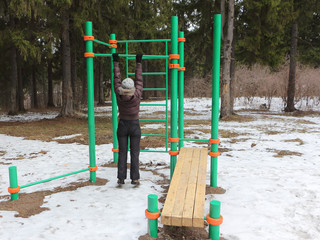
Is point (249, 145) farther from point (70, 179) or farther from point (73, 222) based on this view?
point (73, 222)

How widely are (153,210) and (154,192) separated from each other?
4.72 ft

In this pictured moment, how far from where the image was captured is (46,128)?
10.6 m

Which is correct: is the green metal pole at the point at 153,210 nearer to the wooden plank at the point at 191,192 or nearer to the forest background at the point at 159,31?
the wooden plank at the point at 191,192

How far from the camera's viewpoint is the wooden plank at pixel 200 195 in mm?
2588

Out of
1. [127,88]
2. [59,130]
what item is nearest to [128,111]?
[127,88]

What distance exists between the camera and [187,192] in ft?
10.5

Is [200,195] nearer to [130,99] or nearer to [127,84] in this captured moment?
[130,99]

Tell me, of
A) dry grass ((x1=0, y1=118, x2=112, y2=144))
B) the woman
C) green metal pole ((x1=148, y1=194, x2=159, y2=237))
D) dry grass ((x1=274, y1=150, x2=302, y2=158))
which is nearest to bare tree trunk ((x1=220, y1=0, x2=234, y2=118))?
dry grass ((x1=0, y1=118, x2=112, y2=144))

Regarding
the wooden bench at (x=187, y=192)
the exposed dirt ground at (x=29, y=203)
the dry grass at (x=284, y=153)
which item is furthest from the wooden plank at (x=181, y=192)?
the dry grass at (x=284, y=153)

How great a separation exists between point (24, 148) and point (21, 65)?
1314cm

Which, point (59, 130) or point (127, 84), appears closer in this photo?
point (127, 84)

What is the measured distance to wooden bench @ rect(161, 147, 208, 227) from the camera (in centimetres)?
263

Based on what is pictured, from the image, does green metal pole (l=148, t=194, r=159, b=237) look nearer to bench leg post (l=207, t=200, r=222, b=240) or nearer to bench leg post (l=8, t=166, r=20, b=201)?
bench leg post (l=207, t=200, r=222, b=240)

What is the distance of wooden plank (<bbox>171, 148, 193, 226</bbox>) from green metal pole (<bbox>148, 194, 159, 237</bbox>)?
20cm
